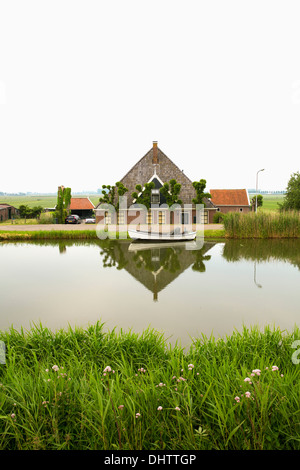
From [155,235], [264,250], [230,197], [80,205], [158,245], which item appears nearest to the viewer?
[264,250]

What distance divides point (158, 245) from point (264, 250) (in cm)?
806

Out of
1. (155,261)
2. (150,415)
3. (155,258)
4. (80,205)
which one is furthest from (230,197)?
(150,415)

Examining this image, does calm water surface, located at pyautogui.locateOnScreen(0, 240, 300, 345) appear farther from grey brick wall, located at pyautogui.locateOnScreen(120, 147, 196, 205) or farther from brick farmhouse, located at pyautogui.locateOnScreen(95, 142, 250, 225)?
grey brick wall, located at pyautogui.locateOnScreen(120, 147, 196, 205)

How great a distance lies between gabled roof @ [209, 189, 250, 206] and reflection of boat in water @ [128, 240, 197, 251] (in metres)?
24.2

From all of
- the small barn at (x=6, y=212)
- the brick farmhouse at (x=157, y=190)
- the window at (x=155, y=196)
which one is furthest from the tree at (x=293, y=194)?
the small barn at (x=6, y=212)

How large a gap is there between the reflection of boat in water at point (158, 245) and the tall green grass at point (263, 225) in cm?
373

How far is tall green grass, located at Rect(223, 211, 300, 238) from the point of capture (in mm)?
24891

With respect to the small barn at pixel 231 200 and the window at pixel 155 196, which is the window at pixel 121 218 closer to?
the window at pixel 155 196

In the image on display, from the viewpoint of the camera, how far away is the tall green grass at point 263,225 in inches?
980

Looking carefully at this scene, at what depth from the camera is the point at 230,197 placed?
48750mm

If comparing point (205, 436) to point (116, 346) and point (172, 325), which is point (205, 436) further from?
point (172, 325)

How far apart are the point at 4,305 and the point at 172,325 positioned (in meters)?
5.41

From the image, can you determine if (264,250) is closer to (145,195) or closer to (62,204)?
(145,195)

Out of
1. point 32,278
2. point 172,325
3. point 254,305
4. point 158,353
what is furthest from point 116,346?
point 32,278
